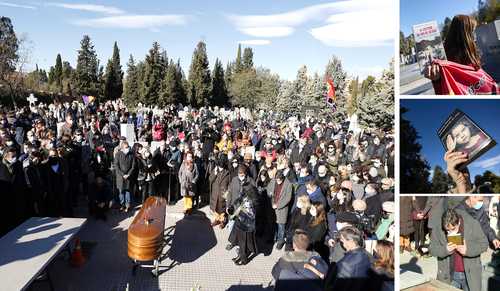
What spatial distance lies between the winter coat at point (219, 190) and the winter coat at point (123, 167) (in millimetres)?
2064

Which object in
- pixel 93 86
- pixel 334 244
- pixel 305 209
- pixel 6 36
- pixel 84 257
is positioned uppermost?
pixel 6 36

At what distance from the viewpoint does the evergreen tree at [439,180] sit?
2.54 meters

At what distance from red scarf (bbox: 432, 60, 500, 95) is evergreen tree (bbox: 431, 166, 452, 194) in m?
0.52

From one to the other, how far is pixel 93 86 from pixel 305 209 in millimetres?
45263

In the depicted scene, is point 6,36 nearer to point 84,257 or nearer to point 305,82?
point 305,82

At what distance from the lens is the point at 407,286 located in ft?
8.93

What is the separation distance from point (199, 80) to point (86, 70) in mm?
13756

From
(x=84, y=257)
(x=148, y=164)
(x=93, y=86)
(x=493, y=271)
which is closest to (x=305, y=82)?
(x=93, y=86)

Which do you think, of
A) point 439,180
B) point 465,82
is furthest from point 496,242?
point 465,82

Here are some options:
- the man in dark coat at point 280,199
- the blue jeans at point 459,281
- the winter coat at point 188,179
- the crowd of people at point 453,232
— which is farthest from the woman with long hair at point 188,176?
the blue jeans at point 459,281

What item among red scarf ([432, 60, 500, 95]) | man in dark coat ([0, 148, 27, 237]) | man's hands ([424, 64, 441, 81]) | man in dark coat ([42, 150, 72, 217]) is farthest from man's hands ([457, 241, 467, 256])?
man in dark coat ([42, 150, 72, 217])

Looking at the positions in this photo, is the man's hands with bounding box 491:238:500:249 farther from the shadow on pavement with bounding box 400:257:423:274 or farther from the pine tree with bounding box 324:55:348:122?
the pine tree with bounding box 324:55:348:122

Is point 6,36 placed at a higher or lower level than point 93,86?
higher

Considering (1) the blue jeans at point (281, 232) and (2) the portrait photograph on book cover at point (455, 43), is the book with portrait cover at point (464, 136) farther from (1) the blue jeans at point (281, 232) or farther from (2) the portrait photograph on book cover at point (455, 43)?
(1) the blue jeans at point (281, 232)
